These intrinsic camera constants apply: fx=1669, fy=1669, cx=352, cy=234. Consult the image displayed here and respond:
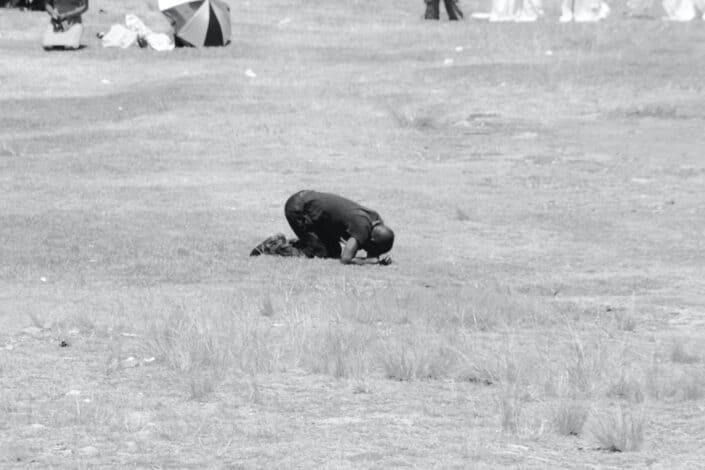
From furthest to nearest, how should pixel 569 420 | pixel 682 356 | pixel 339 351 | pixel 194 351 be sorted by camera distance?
pixel 682 356 < pixel 339 351 < pixel 194 351 < pixel 569 420

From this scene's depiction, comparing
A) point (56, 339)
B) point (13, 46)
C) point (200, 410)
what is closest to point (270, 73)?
point (13, 46)

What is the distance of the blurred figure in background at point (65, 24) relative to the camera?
32.8m

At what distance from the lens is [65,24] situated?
34062 mm

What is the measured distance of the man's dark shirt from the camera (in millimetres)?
13164

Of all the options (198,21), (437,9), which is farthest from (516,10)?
(198,21)

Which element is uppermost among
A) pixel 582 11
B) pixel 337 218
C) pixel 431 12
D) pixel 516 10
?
pixel 337 218

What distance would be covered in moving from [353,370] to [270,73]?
70.5 ft

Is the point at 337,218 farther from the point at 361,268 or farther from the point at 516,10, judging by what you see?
the point at 516,10

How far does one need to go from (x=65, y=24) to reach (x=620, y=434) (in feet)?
94.0

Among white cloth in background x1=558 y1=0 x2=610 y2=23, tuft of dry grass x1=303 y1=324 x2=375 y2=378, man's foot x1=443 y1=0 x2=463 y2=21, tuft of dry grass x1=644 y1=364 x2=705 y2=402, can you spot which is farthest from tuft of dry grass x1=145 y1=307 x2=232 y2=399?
man's foot x1=443 y1=0 x2=463 y2=21

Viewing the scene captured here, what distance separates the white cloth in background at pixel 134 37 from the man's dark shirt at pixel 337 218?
1987 centimetres

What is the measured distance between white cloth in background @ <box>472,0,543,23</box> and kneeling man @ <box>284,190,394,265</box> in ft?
83.1

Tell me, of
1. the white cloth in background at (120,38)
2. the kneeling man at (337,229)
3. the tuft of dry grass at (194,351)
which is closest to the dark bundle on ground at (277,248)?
the kneeling man at (337,229)

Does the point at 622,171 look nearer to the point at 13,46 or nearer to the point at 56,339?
the point at 56,339
